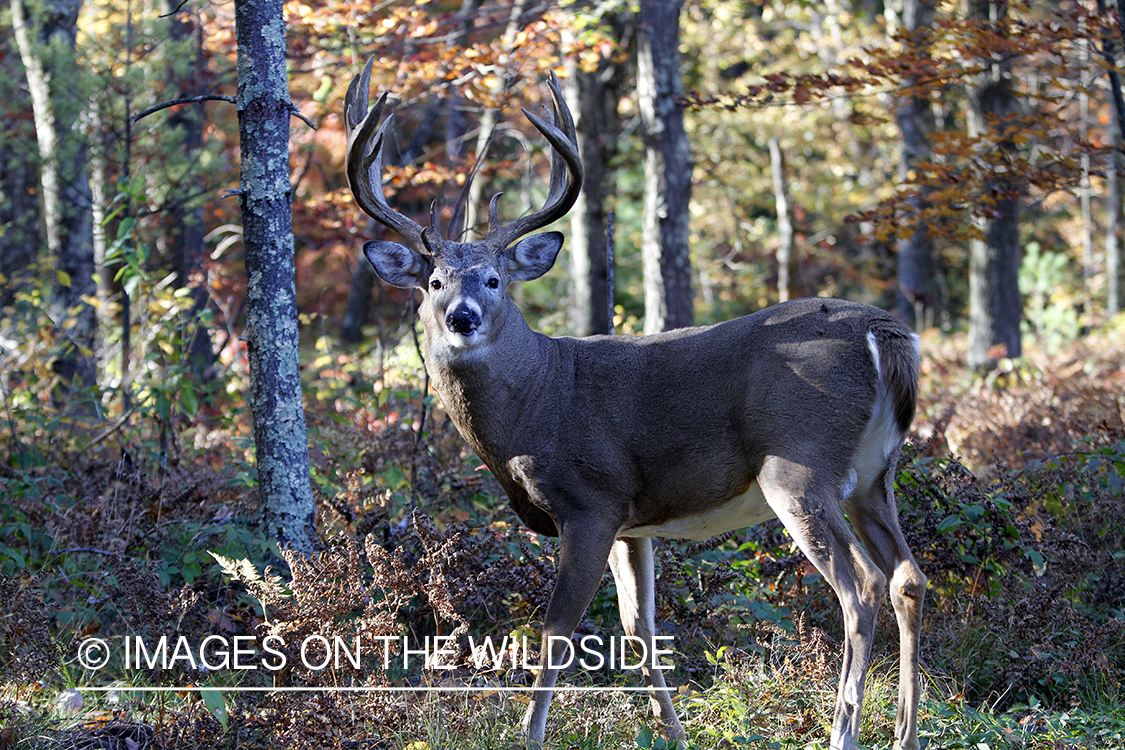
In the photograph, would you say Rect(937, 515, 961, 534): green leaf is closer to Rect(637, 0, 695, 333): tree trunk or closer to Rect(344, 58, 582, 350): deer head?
Rect(344, 58, 582, 350): deer head

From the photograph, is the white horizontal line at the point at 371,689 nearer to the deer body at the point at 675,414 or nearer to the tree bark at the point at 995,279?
the deer body at the point at 675,414

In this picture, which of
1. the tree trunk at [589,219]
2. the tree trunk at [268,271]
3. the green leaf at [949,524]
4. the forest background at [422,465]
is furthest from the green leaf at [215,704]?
the tree trunk at [589,219]

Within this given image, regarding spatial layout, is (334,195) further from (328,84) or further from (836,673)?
(836,673)

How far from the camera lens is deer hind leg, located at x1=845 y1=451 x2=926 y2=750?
3.90 metres

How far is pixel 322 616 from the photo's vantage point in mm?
3979

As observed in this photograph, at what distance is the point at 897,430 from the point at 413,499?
2.67 m

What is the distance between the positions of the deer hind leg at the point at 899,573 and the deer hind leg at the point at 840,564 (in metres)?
0.23

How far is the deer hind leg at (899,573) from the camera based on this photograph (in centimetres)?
390

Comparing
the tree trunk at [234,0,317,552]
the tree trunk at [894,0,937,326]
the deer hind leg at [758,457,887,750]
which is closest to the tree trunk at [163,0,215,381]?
the tree trunk at [234,0,317,552]

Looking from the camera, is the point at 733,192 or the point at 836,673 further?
the point at 733,192

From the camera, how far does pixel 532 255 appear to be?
4.59 meters

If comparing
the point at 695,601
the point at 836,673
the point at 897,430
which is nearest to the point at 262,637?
the point at 695,601

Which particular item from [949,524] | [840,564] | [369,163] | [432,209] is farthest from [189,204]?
[840,564]

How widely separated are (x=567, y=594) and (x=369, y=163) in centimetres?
218
